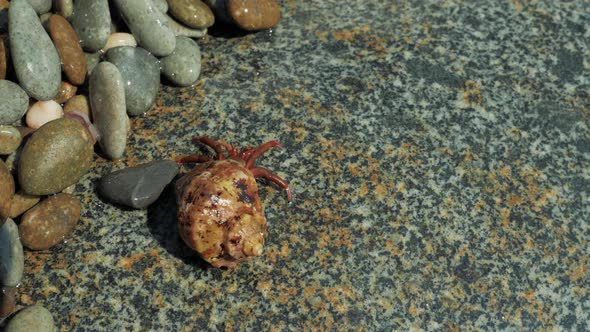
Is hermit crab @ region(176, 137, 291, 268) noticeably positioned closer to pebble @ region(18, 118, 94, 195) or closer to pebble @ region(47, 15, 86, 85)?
pebble @ region(18, 118, 94, 195)

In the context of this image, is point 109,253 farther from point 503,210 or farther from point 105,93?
point 503,210

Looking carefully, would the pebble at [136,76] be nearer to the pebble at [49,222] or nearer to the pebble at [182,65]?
the pebble at [182,65]

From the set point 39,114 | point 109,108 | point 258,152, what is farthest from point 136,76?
point 258,152

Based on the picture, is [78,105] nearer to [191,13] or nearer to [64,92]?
[64,92]

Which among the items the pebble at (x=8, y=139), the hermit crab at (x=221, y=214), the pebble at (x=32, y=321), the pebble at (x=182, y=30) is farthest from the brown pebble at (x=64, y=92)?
the pebble at (x=32, y=321)

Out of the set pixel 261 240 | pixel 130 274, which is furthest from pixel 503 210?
pixel 130 274

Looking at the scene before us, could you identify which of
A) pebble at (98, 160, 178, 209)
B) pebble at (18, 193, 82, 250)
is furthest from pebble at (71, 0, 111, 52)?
pebble at (18, 193, 82, 250)
